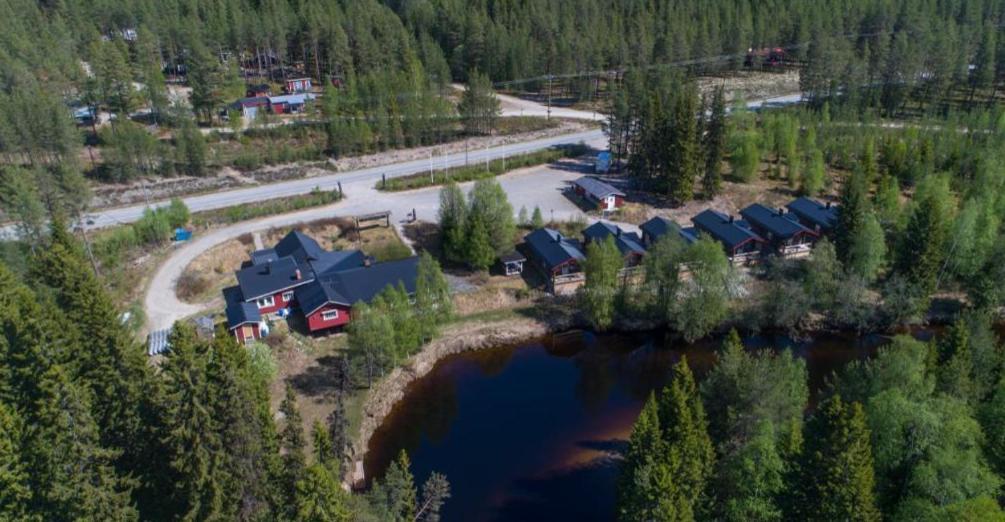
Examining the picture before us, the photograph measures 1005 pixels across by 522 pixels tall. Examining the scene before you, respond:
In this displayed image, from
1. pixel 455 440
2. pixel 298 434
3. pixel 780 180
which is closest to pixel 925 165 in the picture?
pixel 780 180

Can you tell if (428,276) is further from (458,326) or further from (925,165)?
(925,165)

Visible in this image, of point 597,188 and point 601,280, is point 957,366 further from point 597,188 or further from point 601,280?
point 597,188

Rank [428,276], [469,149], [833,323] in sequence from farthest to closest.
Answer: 1. [469,149]
2. [833,323]
3. [428,276]

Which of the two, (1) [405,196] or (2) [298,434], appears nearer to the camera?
(2) [298,434]

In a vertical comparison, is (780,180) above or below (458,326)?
above

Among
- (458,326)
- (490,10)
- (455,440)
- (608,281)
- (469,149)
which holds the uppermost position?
(490,10)

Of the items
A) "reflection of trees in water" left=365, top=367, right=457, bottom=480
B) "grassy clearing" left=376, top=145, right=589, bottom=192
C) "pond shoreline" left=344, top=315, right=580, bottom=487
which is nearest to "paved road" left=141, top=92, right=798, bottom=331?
"grassy clearing" left=376, top=145, right=589, bottom=192

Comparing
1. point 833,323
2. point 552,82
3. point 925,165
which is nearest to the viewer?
point 833,323
